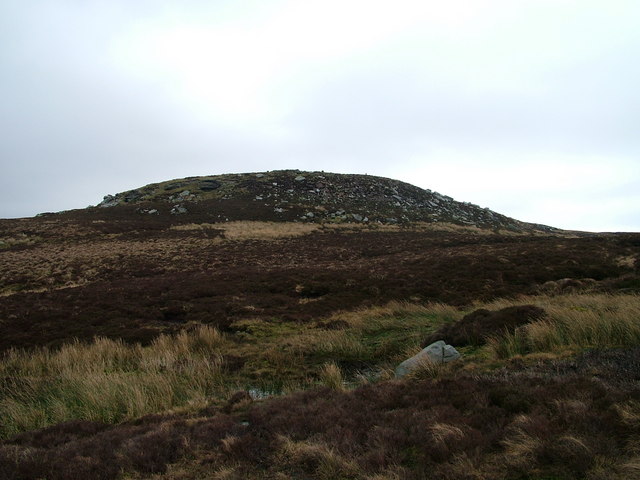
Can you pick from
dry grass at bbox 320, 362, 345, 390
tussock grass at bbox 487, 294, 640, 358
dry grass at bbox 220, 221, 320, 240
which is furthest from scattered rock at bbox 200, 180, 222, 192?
tussock grass at bbox 487, 294, 640, 358

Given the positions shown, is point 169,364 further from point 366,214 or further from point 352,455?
point 366,214

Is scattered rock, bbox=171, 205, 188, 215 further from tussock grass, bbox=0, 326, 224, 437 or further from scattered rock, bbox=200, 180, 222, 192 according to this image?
tussock grass, bbox=0, 326, 224, 437

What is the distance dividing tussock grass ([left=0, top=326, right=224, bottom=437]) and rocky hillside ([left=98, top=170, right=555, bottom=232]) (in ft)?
155

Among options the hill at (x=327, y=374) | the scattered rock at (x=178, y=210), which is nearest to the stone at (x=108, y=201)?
the scattered rock at (x=178, y=210)

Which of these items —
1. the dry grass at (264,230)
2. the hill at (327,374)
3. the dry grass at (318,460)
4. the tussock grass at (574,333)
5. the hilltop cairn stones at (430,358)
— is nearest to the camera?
the dry grass at (318,460)

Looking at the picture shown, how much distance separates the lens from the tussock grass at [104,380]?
7.22 meters

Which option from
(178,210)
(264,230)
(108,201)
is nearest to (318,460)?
(264,230)

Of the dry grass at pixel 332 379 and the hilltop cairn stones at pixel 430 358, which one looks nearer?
the hilltop cairn stones at pixel 430 358

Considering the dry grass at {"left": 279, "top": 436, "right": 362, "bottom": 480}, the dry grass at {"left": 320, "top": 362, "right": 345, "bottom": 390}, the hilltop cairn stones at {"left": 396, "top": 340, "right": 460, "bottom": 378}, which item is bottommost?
the dry grass at {"left": 320, "top": 362, "right": 345, "bottom": 390}

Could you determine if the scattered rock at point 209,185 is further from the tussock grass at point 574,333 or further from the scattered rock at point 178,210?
the tussock grass at point 574,333

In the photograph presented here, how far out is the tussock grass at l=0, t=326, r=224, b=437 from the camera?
7.22 m

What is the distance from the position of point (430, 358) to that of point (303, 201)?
6422 cm

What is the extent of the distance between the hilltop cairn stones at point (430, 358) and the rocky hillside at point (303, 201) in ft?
168

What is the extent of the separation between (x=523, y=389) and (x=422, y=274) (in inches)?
633
